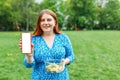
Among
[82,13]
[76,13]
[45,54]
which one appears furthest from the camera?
[82,13]

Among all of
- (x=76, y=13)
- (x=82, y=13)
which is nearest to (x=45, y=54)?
(x=76, y=13)

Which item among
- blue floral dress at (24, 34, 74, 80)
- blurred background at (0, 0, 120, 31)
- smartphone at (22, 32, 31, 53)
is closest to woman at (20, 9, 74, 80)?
blue floral dress at (24, 34, 74, 80)

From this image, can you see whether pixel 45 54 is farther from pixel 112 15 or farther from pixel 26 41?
pixel 112 15

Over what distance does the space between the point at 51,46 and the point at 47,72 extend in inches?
11.3

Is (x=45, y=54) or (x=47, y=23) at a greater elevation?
(x=47, y=23)

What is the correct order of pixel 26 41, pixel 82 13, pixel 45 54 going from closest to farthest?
pixel 26 41, pixel 45 54, pixel 82 13

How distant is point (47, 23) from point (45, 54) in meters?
0.34

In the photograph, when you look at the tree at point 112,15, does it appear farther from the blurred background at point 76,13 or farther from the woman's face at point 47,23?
the woman's face at point 47,23

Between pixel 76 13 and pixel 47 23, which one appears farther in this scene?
pixel 76 13

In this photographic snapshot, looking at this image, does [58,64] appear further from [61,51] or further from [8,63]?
[8,63]

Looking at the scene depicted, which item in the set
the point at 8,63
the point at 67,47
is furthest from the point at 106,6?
the point at 67,47

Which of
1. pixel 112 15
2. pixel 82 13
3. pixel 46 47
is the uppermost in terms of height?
pixel 82 13

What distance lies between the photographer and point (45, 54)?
380cm

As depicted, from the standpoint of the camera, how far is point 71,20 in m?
71.7
